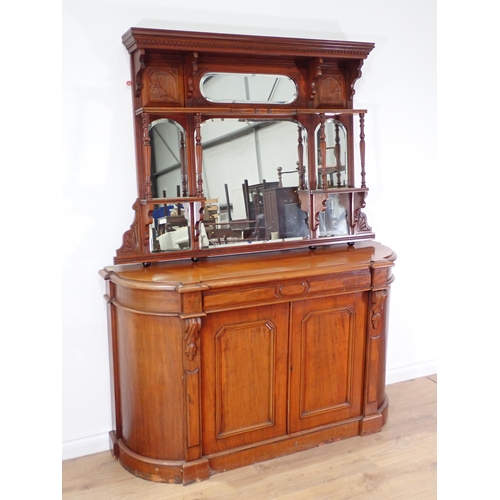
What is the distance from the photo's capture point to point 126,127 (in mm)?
2609

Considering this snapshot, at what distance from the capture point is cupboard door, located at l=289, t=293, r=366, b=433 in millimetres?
2646

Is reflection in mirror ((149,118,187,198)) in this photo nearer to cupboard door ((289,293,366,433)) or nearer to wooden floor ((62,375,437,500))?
cupboard door ((289,293,366,433))

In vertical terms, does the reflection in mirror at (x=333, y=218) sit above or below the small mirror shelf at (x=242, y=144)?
below

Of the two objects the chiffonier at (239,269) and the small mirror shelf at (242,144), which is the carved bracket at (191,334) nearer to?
the chiffonier at (239,269)

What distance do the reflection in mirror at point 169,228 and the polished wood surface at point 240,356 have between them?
10cm

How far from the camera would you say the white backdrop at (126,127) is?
8.25 ft

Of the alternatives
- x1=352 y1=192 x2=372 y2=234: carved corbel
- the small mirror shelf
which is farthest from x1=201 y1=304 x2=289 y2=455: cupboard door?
x1=352 y1=192 x2=372 y2=234: carved corbel

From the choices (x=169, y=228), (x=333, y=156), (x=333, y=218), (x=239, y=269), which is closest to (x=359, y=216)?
(x=333, y=218)

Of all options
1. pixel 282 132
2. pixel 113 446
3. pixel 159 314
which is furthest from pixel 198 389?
pixel 282 132

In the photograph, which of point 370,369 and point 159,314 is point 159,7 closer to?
point 159,314

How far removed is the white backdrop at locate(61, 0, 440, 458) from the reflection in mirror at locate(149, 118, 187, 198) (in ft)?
0.44

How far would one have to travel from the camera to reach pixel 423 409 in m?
3.16

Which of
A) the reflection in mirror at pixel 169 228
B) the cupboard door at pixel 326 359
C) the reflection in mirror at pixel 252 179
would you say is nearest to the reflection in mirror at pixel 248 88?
the reflection in mirror at pixel 252 179

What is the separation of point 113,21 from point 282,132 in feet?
3.29
